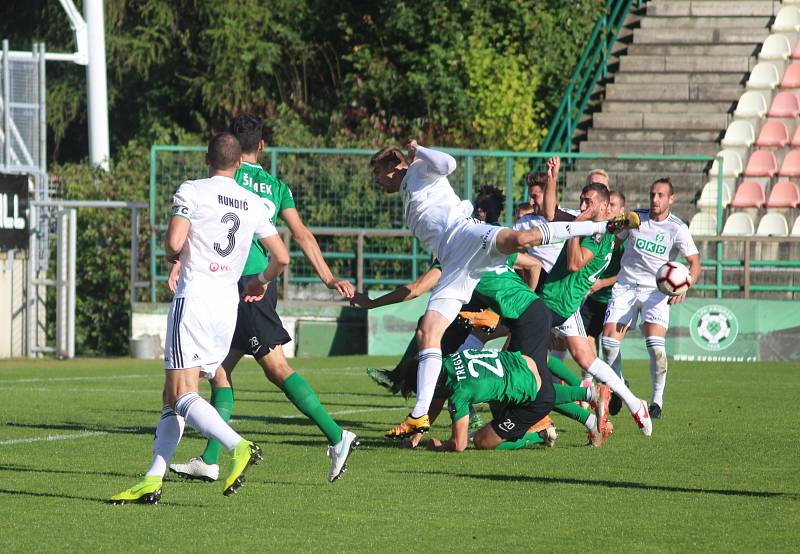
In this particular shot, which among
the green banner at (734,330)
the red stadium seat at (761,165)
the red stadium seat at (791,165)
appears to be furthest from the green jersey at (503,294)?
the red stadium seat at (761,165)

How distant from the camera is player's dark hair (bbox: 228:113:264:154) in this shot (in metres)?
8.54

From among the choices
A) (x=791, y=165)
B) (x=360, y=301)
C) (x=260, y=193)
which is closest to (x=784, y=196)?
(x=791, y=165)

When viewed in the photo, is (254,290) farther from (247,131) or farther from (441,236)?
(441,236)

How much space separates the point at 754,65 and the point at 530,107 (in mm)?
4678

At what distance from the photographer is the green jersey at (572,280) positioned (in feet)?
35.7

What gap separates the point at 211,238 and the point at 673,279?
5972mm

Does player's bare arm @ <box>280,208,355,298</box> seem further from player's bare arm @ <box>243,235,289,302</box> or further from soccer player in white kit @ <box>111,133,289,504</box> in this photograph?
soccer player in white kit @ <box>111,133,289,504</box>

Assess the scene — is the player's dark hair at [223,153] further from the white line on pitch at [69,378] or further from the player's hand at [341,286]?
the white line on pitch at [69,378]

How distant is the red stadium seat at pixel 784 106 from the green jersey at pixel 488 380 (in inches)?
745

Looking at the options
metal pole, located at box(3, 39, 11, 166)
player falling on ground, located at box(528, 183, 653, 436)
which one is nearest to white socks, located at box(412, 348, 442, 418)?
player falling on ground, located at box(528, 183, 653, 436)

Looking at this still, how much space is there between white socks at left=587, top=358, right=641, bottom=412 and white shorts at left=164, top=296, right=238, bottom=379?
14.1 feet

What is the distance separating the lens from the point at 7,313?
21234 millimetres

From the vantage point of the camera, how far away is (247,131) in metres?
8.54

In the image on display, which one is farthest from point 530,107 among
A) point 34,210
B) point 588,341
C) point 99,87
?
point 588,341
